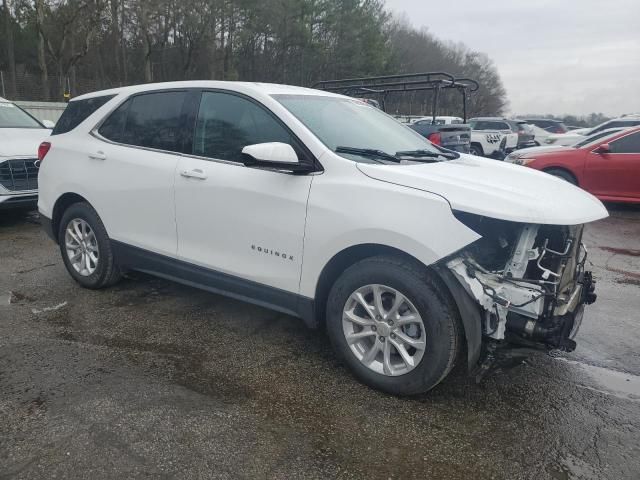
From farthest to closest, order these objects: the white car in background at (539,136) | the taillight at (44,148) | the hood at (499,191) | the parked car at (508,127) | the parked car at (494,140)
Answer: the white car in background at (539,136) < the parked car at (508,127) < the parked car at (494,140) < the taillight at (44,148) < the hood at (499,191)

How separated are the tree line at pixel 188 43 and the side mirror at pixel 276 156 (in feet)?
75.8

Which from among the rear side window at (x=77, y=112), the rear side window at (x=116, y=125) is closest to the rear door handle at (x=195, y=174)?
the rear side window at (x=116, y=125)

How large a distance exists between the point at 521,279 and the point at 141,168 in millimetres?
2818

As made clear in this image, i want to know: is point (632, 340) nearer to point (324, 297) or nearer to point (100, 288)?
point (324, 297)

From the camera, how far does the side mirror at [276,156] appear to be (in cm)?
300

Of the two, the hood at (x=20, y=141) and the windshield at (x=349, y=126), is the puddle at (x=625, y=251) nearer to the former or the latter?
the windshield at (x=349, y=126)

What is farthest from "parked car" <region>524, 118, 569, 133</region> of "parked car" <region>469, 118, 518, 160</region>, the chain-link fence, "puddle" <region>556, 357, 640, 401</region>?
"puddle" <region>556, 357, 640, 401</region>

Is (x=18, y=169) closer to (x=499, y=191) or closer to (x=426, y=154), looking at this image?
(x=426, y=154)

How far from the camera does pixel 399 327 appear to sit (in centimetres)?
287

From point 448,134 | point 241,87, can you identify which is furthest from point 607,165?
point 241,87

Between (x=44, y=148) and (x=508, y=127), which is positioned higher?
(x=508, y=127)

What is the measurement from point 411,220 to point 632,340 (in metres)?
2.38

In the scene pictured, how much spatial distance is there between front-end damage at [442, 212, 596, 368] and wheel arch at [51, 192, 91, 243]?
336 centimetres

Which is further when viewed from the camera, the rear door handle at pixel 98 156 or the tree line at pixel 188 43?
the tree line at pixel 188 43
